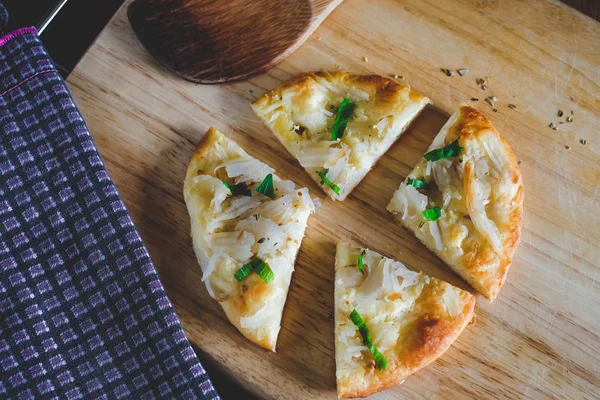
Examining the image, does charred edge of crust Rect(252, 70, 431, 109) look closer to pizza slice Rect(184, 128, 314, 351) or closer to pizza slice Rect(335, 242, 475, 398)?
pizza slice Rect(184, 128, 314, 351)

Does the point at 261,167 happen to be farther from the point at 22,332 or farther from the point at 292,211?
the point at 22,332

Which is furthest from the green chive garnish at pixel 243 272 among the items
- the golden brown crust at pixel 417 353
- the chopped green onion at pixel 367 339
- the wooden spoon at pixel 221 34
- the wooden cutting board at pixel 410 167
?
the wooden spoon at pixel 221 34

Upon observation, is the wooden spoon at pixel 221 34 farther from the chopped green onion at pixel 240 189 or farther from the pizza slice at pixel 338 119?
the chopped green onion at pixel 240 189

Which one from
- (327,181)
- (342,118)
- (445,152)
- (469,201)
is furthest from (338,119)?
(469,201)

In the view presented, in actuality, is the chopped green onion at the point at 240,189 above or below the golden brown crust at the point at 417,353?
above

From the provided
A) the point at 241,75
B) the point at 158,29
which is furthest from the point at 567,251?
the point at 158,29
